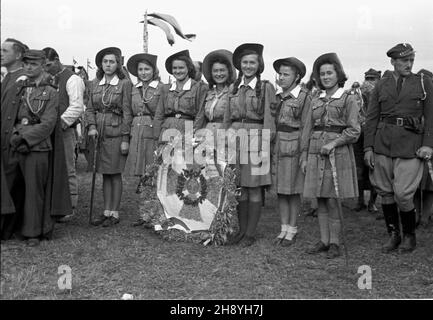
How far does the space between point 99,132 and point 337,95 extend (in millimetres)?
2977

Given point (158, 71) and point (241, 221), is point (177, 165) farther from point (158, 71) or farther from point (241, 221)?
point (158, 71)

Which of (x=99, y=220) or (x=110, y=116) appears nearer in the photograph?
(x=110, y=116)

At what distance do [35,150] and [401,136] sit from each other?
3.70 metres

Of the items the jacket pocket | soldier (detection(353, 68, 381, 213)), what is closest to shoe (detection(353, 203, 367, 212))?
soldier (detection(353, 68, 381, 213))

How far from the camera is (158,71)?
24.8 feet

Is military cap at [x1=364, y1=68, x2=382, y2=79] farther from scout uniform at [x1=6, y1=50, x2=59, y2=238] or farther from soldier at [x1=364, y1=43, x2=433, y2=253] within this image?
scout uniform at [x1=6, y1=50, x2=59, y2=238]

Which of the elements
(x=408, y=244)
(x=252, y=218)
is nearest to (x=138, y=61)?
(x=252, y=218)

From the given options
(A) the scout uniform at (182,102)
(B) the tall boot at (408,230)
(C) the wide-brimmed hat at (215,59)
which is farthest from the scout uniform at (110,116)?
(B) the tall boot at (408,230)

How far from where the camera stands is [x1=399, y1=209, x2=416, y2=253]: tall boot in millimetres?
6086

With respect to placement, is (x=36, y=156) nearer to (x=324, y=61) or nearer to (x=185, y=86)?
(x=185, y=86)

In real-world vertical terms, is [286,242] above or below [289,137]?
below

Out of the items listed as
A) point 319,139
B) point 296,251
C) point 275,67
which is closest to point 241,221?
point 296,251

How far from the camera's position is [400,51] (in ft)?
19.2

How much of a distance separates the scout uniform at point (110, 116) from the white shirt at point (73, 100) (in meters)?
0.29
